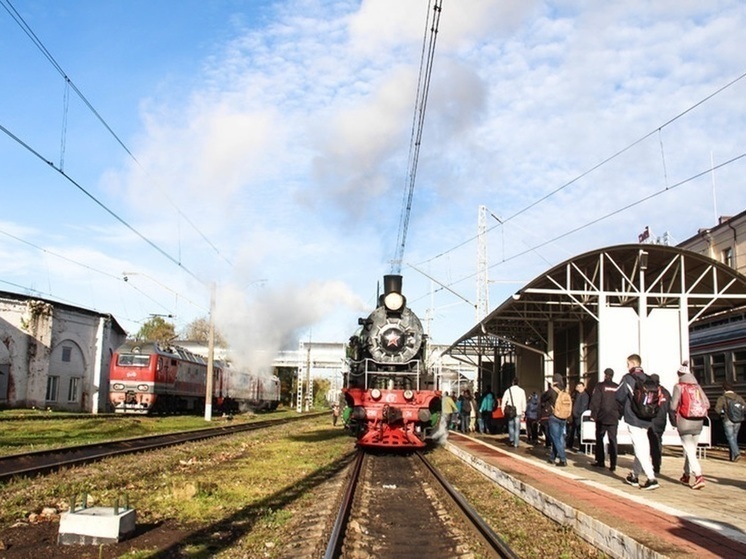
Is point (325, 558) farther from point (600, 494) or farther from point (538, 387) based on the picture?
point (538, 387)

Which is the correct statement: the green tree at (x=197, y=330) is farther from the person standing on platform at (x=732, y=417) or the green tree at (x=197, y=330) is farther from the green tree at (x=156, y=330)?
the person standing on platform at (x=732, y=417)

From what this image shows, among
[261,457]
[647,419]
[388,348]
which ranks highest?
[388,348]

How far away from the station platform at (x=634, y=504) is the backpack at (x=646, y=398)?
1.08 meters

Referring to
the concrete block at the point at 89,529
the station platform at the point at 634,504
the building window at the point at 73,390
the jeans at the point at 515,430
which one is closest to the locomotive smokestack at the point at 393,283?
the jeans at the point at 515,430

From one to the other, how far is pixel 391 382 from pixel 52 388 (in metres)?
27.3

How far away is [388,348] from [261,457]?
4139 mm

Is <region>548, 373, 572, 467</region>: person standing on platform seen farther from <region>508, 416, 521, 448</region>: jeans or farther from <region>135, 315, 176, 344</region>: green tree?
<region>135, 315, 176, 344</region>: green tree

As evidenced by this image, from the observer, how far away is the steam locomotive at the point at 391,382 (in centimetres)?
1599

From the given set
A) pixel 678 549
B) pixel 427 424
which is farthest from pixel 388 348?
pixel 678 549

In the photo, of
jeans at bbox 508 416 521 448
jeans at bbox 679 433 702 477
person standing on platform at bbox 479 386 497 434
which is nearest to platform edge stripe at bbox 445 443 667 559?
jeans at bbox 679 433 702 477

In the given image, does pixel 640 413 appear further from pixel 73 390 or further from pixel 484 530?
pixel 73 390

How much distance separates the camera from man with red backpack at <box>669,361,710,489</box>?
10.1 meters

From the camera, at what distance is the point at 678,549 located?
5.80 meters

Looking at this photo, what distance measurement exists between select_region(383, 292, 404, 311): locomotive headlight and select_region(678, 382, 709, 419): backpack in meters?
8.40
